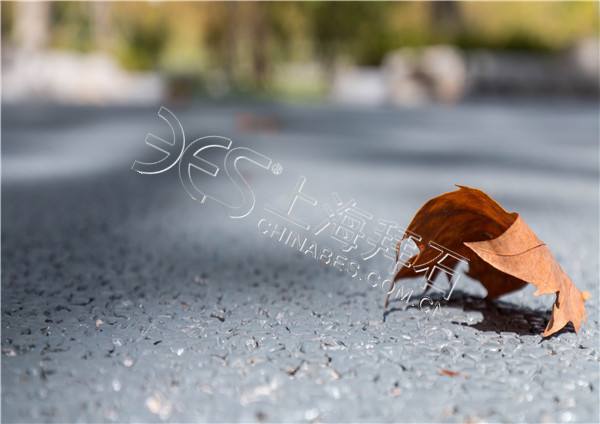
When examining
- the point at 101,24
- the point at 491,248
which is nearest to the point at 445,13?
the point at 101,24

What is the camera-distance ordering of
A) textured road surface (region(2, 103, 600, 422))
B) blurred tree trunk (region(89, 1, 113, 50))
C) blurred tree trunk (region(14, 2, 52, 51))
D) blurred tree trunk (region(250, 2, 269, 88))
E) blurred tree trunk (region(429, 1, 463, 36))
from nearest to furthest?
textured road surface (region(2, 103, 600, 422))
blurred tree trunk (region(14, 2, 52, 51))
blurred tree trunk (region(89, 1, 113, 50))
blurred tree trunk (region(429, 1, 463, 36))
blurred tree trunk (region(250, 2, 269, 88))

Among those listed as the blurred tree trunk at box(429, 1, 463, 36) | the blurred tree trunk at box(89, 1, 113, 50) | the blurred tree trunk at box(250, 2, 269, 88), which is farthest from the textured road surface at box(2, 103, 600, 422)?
the blurred tree trunk at box(250, 2, 269, 88)

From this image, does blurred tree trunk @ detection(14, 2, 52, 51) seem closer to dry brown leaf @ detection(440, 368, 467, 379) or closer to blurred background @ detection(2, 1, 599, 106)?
blurred background @ detection(2, 1, 599, 106)

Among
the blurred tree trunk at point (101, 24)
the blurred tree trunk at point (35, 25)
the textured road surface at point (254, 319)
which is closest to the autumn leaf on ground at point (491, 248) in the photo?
the textured road surface at point (254, 319)

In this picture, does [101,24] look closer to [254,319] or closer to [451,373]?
[254,319]

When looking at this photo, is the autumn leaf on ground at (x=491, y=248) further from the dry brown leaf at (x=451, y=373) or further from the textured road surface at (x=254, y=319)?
the dry brown leaf at (x=451, y=373)

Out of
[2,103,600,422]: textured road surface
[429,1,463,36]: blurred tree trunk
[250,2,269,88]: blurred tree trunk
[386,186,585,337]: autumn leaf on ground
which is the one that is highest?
[429,1,463,36]: blurred tree trunk
